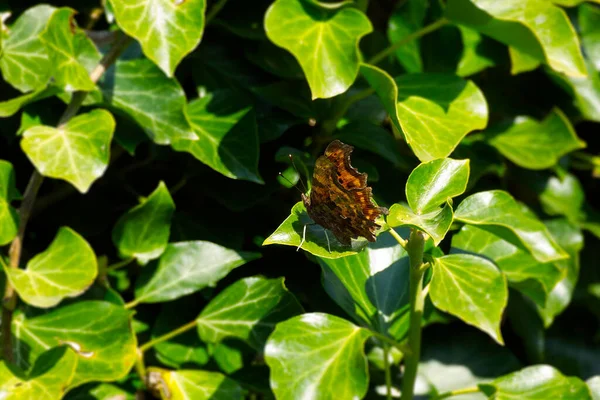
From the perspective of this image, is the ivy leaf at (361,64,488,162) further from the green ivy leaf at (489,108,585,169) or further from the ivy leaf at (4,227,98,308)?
the ivy leaf at (4,227,98,308)

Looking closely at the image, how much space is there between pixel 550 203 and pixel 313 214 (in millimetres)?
1025

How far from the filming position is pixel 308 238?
1058 mm

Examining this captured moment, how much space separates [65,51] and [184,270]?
45cm

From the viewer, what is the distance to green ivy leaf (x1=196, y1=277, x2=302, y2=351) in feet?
4.42

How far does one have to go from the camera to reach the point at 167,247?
4.75 ft

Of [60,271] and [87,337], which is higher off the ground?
[60,271]

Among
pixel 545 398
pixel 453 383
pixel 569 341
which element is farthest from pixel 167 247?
pixel 569 341

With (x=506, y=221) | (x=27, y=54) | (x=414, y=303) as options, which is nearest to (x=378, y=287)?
(x=414, y=303)

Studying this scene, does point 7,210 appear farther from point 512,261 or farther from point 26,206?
point 512,261

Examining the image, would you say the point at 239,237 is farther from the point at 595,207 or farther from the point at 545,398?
the point at 595,207

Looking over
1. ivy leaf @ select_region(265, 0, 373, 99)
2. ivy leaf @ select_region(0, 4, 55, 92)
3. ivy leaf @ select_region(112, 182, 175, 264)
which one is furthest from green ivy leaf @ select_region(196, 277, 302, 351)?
ivy leaf @ select_region(0, 4, 55, 92)

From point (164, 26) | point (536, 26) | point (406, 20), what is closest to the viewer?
point (164, 26)

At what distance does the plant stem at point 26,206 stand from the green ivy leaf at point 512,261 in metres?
0.71

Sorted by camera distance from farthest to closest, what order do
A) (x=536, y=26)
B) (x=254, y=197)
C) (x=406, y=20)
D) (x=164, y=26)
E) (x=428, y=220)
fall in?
1. (x=406, y=20)
2. (x=254, y=197)
3. (x=536, y=26)
4. (x=164, y=26)
5. (x=428, y=220)
